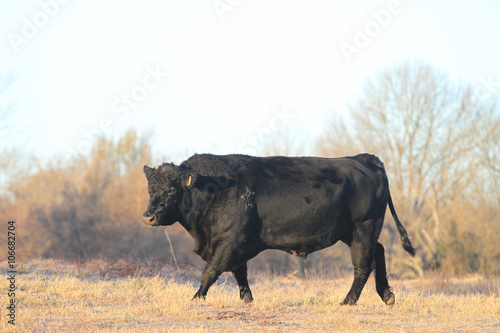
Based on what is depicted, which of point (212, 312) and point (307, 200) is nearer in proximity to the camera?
point (212, 312)

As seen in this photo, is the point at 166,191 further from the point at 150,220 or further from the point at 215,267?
the point at 215,267

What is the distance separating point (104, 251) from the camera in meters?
22.1

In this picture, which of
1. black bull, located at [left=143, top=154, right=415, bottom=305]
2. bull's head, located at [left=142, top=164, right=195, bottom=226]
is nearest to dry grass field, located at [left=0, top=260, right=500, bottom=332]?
black bull, located at [left=143, top=154, right=415, bottom=305]

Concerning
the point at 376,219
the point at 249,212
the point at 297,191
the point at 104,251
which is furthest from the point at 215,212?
the point at 104,251

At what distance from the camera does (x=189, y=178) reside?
7828mm

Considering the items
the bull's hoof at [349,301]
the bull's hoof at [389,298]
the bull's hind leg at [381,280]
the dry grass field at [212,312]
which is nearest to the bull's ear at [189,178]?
the dry grass field at [212,312]

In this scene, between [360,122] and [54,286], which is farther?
[360,122]

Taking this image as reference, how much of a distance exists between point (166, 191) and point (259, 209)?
124 cm

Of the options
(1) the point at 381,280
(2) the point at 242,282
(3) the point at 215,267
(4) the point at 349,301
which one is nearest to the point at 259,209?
(3) the point at 215,267

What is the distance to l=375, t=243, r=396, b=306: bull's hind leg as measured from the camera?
824cm

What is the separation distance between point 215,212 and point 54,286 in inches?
112

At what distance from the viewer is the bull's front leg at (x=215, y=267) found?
7.54 m

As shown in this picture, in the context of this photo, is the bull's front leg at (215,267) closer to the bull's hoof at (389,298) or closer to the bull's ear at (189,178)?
the bull's ear at (189,178)

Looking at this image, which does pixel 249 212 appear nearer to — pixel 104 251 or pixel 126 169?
pixel 104 251
